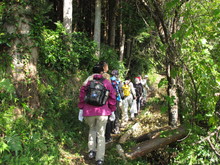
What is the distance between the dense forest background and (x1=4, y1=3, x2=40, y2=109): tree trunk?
0.07ft

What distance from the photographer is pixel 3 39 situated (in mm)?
4672

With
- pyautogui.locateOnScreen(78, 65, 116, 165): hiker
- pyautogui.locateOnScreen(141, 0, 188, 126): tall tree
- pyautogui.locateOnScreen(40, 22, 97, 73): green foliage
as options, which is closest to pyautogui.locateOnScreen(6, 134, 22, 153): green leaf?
pyautogui.locateOnScreen(78, 65, 116, 165): hiker

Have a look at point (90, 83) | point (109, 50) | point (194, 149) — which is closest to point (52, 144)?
point (90, 83)

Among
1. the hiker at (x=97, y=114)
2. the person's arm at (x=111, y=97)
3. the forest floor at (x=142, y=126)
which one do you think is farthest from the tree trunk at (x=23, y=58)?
the person's arm at (x=111, y=97)

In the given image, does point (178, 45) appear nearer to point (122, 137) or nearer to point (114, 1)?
point (122, 137)

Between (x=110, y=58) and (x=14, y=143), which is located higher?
(x=110, y=58)

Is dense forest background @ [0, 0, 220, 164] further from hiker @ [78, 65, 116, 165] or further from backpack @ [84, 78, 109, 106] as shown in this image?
backpack @ [84, 78, 109, 106]

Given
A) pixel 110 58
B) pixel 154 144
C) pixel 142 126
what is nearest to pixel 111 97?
pixel 154 144

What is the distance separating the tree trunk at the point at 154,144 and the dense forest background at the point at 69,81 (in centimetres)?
26

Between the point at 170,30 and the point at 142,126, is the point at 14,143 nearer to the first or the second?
the point at 170,30

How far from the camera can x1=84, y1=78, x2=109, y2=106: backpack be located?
3965 millimetres

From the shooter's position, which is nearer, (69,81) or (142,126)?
(69,81)

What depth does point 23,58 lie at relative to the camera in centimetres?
483

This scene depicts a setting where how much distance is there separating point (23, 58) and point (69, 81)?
2.28 meters
